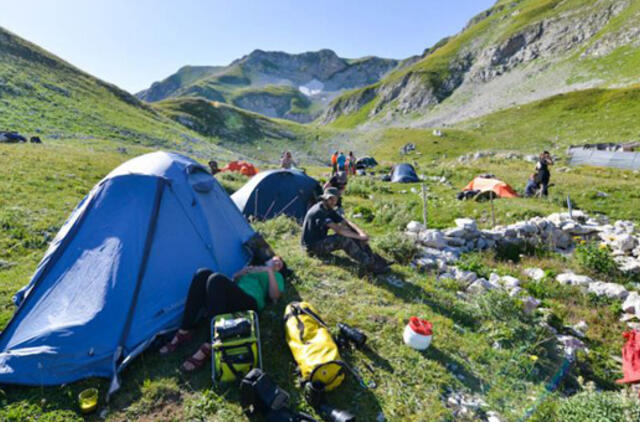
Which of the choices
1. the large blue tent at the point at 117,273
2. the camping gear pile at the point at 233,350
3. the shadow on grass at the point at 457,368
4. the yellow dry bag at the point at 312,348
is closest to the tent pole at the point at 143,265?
the large blue tent at the point at 117,273

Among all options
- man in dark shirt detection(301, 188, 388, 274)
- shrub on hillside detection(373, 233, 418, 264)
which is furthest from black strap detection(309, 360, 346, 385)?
shrub on hillside detection(373, 233, 418, 264)

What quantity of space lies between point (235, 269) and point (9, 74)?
1808 inches

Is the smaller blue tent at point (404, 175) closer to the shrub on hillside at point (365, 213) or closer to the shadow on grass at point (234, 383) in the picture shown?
the shrub on hillside at point (365, 213)

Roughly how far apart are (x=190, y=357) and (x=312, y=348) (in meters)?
1.68

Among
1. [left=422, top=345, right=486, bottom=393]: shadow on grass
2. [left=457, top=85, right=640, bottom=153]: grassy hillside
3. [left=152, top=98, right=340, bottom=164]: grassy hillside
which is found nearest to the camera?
[left=422, top=345, right=486, bottom=393]: shadow on grass

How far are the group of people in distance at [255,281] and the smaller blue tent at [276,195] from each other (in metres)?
3.99

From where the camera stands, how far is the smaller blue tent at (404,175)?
67.9 ft

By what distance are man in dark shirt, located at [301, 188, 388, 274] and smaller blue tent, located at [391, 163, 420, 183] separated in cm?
1401

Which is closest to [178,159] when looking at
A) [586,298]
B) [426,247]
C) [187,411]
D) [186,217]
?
[186,217]

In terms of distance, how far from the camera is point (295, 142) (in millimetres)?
65625

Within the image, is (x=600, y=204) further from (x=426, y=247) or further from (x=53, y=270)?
(x=53, y=270)

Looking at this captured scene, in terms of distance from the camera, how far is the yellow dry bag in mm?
4008

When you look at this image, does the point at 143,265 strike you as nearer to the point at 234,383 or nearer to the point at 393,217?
the point at 234,383

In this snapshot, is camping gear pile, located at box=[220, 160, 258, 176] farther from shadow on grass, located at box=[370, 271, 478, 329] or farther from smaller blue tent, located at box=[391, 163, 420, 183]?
shadow on grass, located at box=[370, 271, 478, 329]
